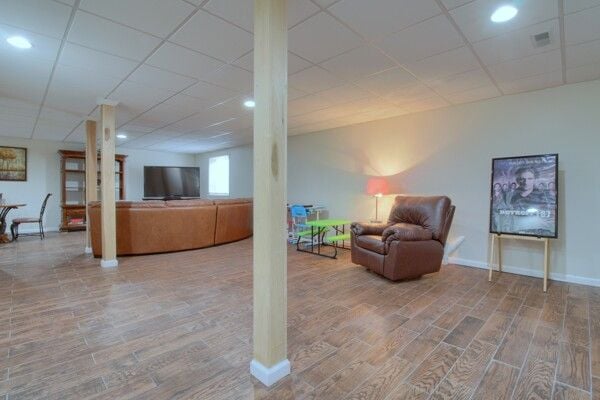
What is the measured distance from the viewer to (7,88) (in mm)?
3617

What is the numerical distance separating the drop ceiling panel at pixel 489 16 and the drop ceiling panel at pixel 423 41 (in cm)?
9

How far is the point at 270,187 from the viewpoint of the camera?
1.60 meters

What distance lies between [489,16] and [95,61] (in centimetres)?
347

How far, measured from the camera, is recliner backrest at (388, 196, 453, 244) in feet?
12.0

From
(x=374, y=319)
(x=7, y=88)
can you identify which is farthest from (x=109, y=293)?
(x=7, y=88)

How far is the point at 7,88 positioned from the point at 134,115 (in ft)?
5.02

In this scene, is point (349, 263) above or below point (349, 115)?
below

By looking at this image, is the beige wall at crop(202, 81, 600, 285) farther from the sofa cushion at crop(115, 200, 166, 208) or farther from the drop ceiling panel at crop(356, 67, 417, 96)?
the sofa cushion at crop(115, 200, 166, 208)

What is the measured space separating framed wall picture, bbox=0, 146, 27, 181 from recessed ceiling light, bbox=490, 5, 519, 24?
944 cm

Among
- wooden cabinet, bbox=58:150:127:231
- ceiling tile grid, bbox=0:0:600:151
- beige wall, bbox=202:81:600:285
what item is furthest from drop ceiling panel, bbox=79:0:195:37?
wooden cabinet, bbox=58:150:127:231

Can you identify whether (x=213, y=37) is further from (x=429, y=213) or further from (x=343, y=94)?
(x=429, y=213)

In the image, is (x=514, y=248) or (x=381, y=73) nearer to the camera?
(x=381, y=73)

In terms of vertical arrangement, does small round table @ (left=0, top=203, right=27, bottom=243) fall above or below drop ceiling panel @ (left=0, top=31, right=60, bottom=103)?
below

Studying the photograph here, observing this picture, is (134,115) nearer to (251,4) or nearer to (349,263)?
(251,4)
